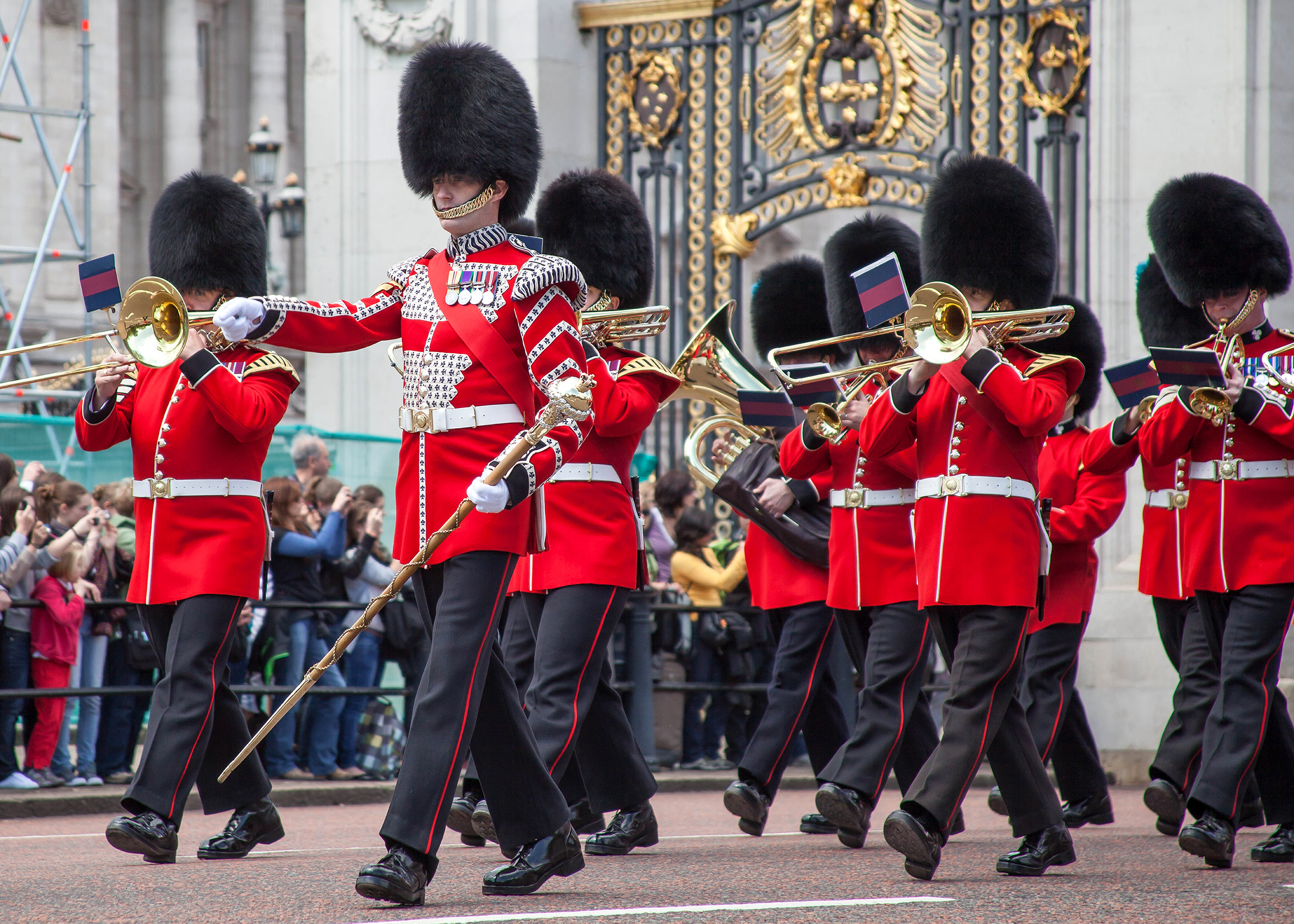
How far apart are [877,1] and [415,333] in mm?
6190

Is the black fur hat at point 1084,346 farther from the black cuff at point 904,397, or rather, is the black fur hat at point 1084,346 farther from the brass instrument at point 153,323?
the brass instrument at point 153,323

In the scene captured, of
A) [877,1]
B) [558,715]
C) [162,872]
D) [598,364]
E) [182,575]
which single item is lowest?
[162,872]

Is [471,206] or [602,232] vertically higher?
[602,232]

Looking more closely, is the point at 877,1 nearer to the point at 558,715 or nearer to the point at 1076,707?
the point at 1076,707

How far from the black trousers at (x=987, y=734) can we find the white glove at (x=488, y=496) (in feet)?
4.46

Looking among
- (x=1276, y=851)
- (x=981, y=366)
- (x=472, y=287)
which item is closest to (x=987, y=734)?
(x=981, y=366)

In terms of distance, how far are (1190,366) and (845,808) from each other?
5.14 ft

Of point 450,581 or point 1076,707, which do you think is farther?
point 1076,707

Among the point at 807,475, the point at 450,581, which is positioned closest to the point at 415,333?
the point at 450,581

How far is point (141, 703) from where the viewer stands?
850 cm

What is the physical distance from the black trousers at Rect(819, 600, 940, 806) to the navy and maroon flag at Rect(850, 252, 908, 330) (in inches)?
46.3

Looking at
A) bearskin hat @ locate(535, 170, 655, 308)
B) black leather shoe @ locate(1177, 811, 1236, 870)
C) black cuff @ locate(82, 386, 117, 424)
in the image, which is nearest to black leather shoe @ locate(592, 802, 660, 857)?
black leather shoe @ locate(1177, 811, 1236, 870)

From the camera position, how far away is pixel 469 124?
5.05 m

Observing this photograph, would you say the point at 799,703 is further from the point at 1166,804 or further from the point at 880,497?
the point at 1166,804
